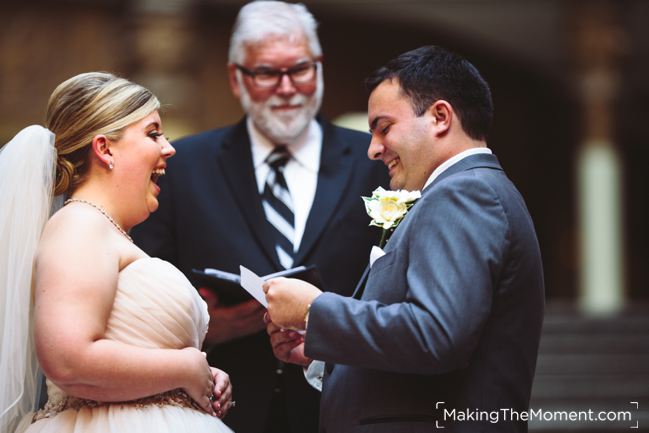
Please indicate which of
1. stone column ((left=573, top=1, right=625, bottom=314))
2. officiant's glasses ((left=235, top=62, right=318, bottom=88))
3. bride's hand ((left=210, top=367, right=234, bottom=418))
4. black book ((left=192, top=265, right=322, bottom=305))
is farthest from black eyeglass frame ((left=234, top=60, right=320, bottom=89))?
stone column ((left=573, top=1, right=625, bottom=314))

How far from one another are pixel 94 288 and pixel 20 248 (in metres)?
0.32

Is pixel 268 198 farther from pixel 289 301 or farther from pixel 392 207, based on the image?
pixel 289 301

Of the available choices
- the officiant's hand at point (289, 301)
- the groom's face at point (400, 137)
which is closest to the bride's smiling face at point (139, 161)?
the officiant's hand at point (289, 301)

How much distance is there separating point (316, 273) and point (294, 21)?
121cm

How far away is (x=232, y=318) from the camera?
3.17 metres

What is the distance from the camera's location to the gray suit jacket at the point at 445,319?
2.27 meters

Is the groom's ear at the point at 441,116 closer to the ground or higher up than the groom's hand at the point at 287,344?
higher up

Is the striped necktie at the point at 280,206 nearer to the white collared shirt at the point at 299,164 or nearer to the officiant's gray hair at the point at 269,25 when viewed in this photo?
the white collared shirt at the point at 299,164

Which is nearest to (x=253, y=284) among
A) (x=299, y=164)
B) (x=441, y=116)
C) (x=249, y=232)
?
(x=441, y=116)

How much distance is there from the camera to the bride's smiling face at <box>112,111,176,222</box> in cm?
267

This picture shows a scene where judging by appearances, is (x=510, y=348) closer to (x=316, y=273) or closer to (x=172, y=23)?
(x=316, y=273)

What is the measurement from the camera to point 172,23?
32.3 ft

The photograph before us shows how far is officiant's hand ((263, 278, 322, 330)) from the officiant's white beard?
3.81 ft

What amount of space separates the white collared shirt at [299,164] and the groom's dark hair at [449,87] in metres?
1.02
